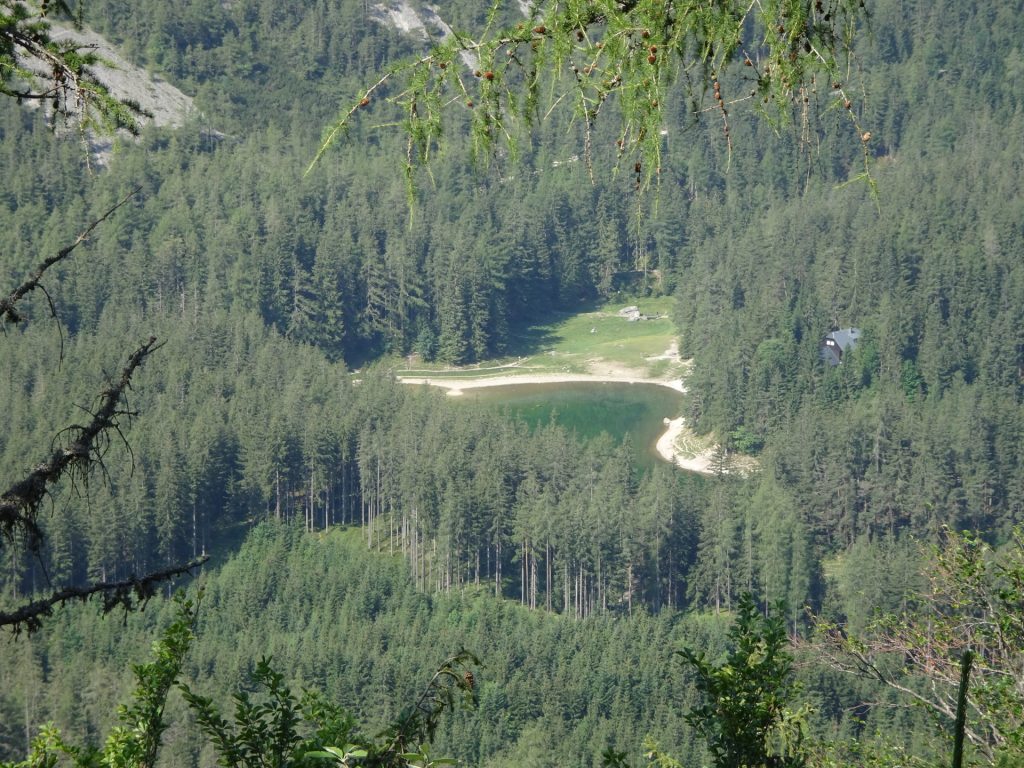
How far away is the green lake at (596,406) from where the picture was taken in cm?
7919

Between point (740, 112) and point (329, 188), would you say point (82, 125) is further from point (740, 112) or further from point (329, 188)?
point (740, 112)

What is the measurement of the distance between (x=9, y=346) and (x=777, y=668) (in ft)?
247

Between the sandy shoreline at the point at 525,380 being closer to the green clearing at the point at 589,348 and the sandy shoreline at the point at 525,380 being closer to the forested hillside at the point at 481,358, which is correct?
the green clearing at the point at 589,348

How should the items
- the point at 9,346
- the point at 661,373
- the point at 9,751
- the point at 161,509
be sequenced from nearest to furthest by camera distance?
the point at 9,751 → the point at 161,509 → the point at 9,346 → the point at 661,373

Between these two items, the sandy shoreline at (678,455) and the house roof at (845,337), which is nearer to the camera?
the sandy shoreline at (678,455)

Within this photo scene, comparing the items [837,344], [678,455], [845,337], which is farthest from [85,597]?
[845,337]

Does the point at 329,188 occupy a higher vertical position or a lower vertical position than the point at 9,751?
higher

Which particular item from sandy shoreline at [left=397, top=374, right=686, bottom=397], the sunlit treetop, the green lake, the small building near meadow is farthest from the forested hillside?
sandy shoreline at [left=397, top=374, right=686, bottom=397]

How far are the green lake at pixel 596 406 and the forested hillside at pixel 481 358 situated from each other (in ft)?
13.4

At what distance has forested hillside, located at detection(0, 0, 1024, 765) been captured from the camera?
47.6 metres

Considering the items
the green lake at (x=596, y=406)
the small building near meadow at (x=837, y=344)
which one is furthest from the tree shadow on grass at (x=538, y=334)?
the small building near meadow at (x=837, y=344)

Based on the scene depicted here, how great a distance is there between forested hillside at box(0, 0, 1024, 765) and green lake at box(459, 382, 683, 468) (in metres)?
4.09

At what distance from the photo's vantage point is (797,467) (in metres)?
64.2

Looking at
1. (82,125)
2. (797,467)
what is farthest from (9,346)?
(82,125)
